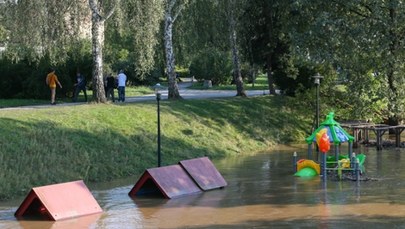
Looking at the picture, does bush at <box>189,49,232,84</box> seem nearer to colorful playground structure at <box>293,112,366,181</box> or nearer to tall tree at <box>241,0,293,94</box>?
tall tree at <box>241,0,293,94</box>

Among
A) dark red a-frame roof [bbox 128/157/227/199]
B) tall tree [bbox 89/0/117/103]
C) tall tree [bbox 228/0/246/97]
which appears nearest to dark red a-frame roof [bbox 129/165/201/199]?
dark red a-frame roof [bbox 128/157/227/199]

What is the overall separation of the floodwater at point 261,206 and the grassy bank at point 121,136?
122 centimetres

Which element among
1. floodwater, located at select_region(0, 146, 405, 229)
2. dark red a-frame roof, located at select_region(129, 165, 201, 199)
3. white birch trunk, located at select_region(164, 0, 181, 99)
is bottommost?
floodwater, located at select_region(0, 146, 405, 229)

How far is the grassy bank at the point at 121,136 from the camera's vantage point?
20.4m

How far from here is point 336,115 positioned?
115 ft

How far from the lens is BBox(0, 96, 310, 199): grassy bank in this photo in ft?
66.9

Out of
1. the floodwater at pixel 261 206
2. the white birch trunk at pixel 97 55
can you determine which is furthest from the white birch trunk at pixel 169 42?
the floodwater at pixel 261 206

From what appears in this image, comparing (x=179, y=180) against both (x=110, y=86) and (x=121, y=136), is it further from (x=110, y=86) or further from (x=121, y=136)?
(x=110, y=86)

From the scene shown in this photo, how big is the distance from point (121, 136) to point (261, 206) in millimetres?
9571

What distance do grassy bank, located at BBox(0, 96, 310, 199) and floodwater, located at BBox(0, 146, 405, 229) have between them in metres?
1.22

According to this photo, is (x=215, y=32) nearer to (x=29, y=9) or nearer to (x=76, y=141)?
(x=29, y=9)

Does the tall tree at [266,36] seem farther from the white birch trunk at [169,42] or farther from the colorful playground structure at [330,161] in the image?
the colorful playground structure at [330,161]

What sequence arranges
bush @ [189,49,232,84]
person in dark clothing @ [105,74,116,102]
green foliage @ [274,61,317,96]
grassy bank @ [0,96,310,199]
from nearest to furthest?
1. grassy bank @ [0,96,310,199]
2. person in dark clothing @ [105,74,116,102]
3. green foliage @ [274,61,317,96]
4. bush @ [189,49,232,84]

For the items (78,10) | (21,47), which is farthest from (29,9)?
(21,47)
